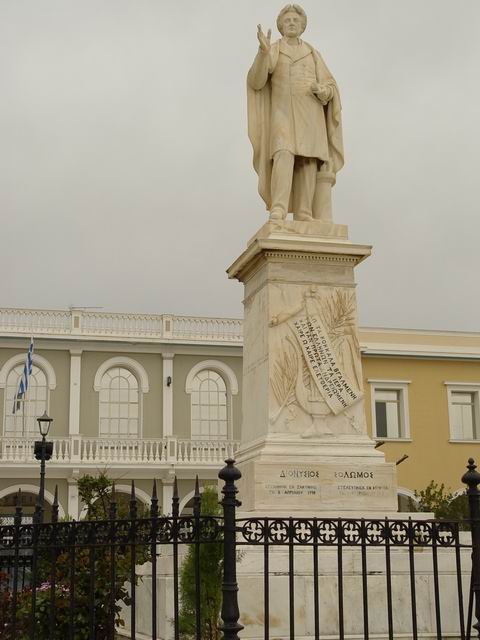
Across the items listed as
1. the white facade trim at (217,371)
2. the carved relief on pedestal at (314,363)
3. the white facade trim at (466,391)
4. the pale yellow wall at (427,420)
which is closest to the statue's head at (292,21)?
the carved relief on pedestal at (314,363)

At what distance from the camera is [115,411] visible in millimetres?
31219

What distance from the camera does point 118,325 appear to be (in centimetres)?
3119

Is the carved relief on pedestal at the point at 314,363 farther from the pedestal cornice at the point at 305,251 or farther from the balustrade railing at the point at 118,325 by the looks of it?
the balustrade railing at the point at 118,325

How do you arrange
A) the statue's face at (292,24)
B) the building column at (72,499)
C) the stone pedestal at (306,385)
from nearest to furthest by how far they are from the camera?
the stone pedestal at (306,385) → the statue's face at (292,24) → the building column at (72,499)

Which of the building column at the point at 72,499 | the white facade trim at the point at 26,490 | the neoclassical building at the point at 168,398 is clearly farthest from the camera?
the neoclassical building at the point at 168,398

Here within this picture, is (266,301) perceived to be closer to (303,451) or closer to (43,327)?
(303,451)

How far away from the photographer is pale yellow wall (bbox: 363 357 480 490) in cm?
3042

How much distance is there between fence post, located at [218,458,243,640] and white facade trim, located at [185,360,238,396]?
25787 mm

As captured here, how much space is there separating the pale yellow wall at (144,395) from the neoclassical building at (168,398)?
0.10 ft

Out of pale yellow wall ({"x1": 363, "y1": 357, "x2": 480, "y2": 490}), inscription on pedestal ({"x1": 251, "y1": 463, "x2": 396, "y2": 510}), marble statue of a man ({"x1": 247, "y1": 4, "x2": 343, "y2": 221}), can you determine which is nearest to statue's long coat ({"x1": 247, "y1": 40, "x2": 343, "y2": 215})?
marble statue of a man ({"x1": 247, "y1": 4, "x2": 343, "y2": 221})

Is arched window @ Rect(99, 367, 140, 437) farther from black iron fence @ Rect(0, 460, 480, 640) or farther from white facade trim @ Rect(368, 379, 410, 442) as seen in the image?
black iron fence @ Rect(0, 460, 480, 640)

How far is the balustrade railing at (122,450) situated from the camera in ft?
96.2

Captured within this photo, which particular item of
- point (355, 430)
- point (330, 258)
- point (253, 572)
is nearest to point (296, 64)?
point (330, 258)

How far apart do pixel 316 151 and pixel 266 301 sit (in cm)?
178
